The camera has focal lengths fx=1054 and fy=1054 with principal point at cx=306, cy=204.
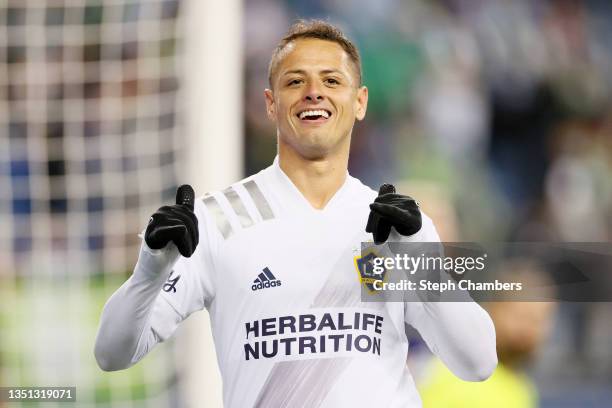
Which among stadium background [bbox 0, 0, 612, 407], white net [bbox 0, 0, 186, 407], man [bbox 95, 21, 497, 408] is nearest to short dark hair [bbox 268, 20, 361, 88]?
man [bbox 95, 21, 497, 408]

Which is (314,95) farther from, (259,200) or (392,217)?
(392,217)

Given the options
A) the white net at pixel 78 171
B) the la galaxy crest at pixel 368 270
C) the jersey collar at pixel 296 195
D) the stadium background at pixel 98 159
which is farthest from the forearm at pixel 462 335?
the white net at pixel 78 171

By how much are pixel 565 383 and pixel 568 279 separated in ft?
5.32

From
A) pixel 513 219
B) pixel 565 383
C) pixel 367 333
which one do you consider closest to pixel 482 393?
pixel 367 333

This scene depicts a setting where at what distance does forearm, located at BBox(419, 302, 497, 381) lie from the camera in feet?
8.45

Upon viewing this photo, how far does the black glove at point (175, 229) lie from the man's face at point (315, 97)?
0.48 m

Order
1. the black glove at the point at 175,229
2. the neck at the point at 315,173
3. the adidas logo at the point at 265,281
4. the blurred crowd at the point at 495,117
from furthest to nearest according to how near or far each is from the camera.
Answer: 1. the blurred crowd at the point at 495,117
2. the neck at the point at 315,173
3. the adidas logo at the point at 265,281
4. the black glove at the point at 175,229

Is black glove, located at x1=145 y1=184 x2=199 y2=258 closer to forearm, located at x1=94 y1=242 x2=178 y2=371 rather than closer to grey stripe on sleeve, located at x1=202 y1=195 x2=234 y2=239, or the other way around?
forearm, located at x1=94 y1=242 x2=178 y2=371

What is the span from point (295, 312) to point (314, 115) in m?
0.51

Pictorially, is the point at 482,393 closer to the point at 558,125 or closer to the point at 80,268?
the point at 80,268

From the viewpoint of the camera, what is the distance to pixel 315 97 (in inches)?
107

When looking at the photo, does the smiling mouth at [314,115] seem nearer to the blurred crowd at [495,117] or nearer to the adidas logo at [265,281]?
the adidas logo at [265,281]

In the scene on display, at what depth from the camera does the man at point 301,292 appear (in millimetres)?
2615

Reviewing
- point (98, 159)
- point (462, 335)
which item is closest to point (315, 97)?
point (462, 335)
